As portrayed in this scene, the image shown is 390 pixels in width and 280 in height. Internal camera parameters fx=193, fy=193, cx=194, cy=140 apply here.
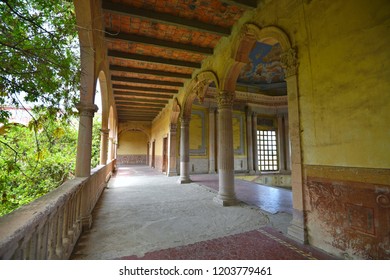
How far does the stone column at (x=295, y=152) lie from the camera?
10.1ft

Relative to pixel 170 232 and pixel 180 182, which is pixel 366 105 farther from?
pixel 180 182

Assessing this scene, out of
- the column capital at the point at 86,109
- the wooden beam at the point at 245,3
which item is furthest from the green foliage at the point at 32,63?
the wooden beam at the point at 245,3

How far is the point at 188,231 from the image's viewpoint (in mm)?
3420

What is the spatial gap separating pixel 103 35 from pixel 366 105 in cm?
563

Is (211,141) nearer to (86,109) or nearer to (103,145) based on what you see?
(103,145)

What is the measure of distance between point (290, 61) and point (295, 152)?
1555 mm

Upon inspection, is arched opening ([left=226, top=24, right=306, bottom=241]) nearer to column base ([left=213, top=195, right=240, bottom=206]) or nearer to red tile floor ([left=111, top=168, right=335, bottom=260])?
red tile floor ([left=111, top=168, right=335, bottom=260])

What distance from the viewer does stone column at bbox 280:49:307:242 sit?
10.1 feet

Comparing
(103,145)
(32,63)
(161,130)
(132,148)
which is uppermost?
(161,130)

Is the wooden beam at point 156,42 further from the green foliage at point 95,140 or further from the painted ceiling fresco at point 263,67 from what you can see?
the green foliage at point 95,140

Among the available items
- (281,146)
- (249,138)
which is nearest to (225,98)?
(249,138)

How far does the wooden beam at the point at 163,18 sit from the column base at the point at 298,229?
4489 mm

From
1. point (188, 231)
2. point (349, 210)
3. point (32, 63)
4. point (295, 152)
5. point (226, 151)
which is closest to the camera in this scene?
point (32, 63)
